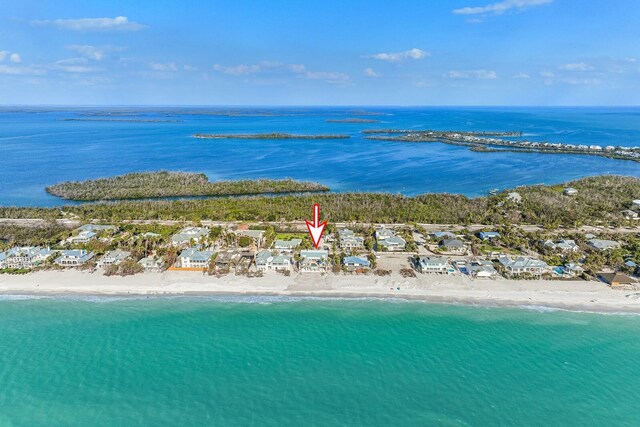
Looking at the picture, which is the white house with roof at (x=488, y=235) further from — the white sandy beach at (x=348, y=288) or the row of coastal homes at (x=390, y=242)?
the white sandy beach at (x=348, y=288)

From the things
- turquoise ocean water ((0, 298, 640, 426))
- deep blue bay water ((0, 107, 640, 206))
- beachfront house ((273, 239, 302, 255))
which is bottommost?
turquoise ocean water ((0, 298, 640, 426))

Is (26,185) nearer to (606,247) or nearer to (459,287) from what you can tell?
(459,287)

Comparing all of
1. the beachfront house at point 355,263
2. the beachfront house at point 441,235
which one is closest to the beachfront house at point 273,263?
the beachfront house at point 355,263

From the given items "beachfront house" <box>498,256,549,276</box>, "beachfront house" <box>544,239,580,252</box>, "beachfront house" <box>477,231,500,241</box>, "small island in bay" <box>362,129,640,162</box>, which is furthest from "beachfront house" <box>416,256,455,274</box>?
"small island in bay" <box>362,129,640,162</box>

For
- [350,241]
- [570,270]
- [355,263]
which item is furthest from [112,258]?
[570,270]

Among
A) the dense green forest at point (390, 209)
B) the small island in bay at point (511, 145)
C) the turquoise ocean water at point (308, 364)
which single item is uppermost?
the small island in bay at point (511, 145)

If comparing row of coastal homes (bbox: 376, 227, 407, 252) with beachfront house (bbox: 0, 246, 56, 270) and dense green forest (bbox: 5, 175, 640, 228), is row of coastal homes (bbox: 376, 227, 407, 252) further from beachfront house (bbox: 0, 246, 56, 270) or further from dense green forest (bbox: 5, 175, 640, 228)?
beachfront house (bbox: 0, 246, 56, 270)

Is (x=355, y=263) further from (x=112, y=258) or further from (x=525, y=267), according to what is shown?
(x=112, y=258)
